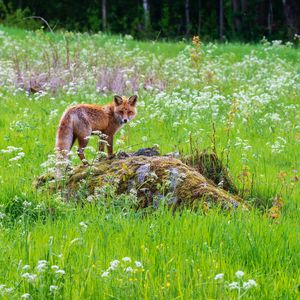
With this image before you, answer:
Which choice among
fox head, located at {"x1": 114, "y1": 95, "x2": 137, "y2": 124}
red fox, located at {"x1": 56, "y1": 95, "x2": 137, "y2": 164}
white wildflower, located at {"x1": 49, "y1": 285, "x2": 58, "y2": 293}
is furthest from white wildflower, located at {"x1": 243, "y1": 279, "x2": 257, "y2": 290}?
fox head, located at {"x1": 114, "y1": 95, "x2": 137, "y2": 124}

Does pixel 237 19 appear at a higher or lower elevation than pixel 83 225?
higher

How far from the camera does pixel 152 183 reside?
309 inches

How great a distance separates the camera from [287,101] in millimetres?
17172

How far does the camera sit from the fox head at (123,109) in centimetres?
1112

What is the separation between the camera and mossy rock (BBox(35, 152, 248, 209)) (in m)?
7.66

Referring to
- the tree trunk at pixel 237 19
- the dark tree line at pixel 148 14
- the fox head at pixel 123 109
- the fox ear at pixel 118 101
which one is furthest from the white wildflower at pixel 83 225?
the dark tree line at pixel 148 14

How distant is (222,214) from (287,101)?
34.9 ft

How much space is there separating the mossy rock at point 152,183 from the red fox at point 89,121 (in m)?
0.83

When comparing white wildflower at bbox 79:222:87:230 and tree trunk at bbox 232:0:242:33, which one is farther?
tree trunk at bbox 232:0:242:33

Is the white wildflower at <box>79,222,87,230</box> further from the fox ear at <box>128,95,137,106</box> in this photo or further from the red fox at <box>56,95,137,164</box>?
the fox ear at <box>128,95,137,106</box>

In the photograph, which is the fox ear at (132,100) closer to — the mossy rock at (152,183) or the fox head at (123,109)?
the fox head at (123,109)

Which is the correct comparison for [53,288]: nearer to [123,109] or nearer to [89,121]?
[89,121]

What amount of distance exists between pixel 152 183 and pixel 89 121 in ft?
9.05

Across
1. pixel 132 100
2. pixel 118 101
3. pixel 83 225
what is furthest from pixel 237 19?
pixel 83 225
